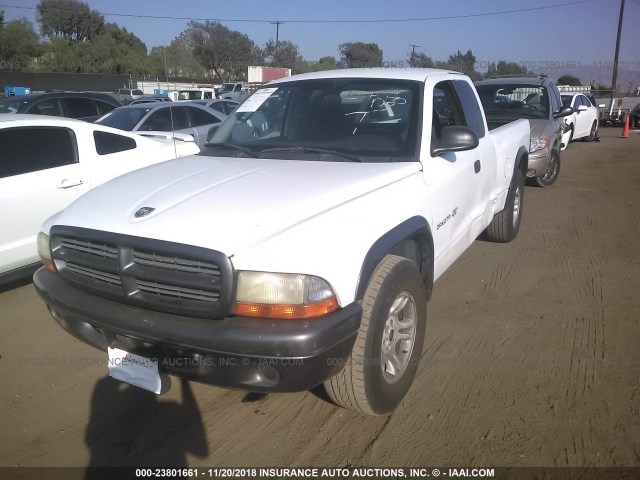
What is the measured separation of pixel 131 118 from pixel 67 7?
55380mm

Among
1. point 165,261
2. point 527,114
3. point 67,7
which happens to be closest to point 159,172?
point 165,261

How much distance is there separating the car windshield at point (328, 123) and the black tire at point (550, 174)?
6384mm

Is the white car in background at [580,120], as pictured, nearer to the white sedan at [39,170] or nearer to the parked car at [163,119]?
the parked car at [163,119]

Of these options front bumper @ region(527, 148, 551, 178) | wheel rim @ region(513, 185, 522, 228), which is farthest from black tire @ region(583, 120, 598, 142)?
wheel rim @ region(513, 185, 522, 228)

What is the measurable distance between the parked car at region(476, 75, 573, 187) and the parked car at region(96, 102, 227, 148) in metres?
4.90

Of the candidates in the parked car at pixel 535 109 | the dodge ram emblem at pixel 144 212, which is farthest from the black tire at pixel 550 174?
the dodge ram emblem at pixel 144 212

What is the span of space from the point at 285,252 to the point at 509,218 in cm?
414

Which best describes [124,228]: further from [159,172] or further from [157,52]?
[157,52]

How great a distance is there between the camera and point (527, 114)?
9.27 m

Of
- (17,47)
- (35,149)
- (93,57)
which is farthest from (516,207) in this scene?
(93,57)

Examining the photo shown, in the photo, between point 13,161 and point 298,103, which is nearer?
point 298,103

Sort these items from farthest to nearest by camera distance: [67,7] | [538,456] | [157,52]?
[157,52] < [67,7] < [538,456]

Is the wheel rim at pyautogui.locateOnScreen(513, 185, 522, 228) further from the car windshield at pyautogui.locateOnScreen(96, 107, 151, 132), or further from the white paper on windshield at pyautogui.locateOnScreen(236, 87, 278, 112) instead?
the car windshield at pyautogui.locateOnScreen(96, 107, 151, 132)

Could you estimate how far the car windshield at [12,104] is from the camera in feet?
37.8
